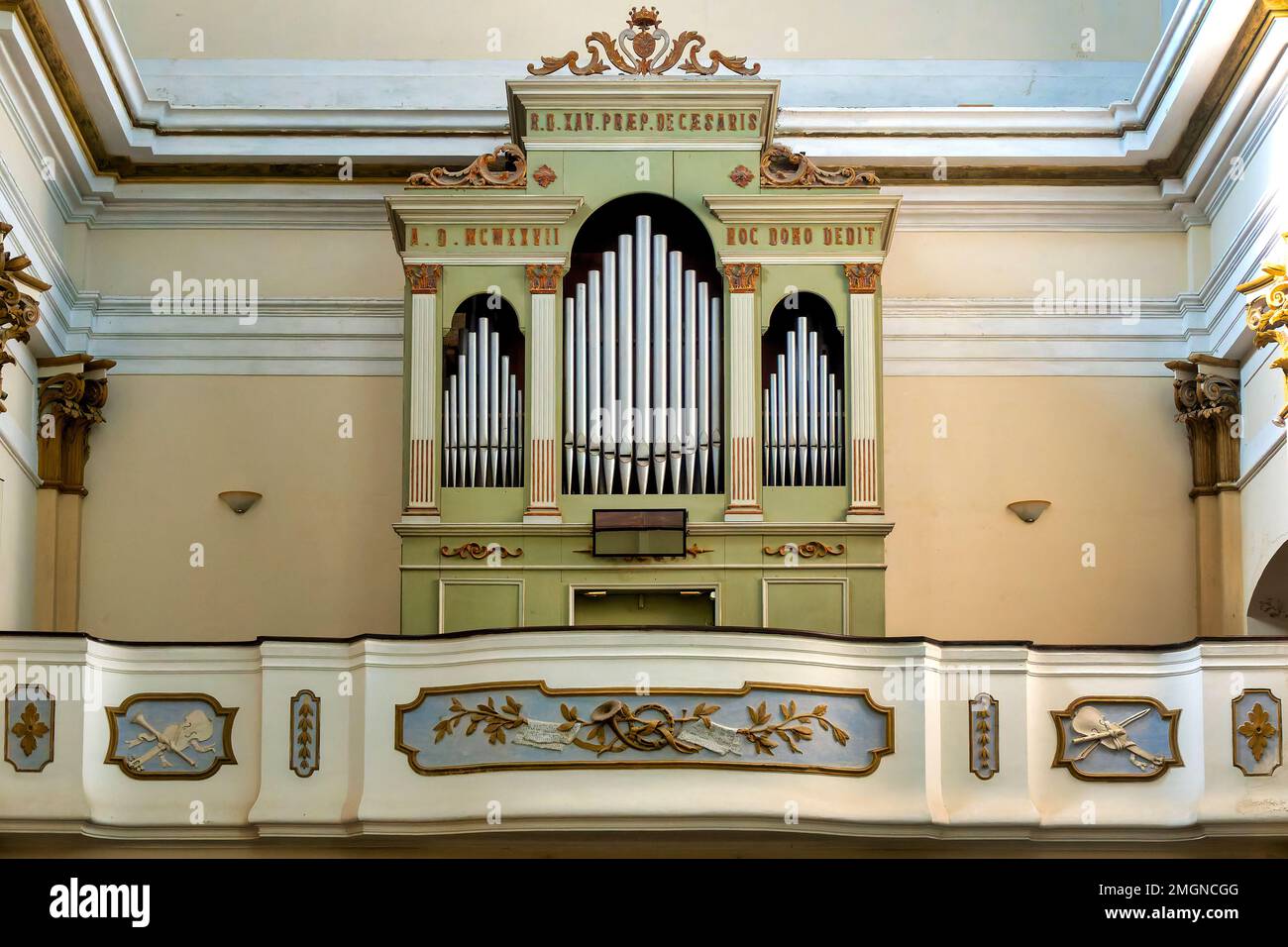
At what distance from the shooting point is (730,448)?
1509 cm

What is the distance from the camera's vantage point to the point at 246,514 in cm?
1658

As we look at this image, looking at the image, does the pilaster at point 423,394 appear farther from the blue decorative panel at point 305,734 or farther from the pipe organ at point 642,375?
the blue decorative panel at point 305,734

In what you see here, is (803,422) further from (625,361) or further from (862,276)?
(625,361)

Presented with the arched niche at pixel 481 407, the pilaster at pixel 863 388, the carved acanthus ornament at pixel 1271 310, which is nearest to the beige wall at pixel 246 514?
the arched niche at pixel 481 407

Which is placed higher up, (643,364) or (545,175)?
(545,175)

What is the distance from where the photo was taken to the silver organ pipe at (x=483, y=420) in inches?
595

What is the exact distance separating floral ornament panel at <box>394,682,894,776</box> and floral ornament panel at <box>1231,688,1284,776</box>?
201cm

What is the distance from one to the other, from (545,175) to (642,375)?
149cm

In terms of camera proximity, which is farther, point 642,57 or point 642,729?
point 642,57

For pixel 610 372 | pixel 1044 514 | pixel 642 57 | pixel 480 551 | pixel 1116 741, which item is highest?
pixel 642 57

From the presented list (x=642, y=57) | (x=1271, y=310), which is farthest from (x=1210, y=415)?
(x=642, y=57)
